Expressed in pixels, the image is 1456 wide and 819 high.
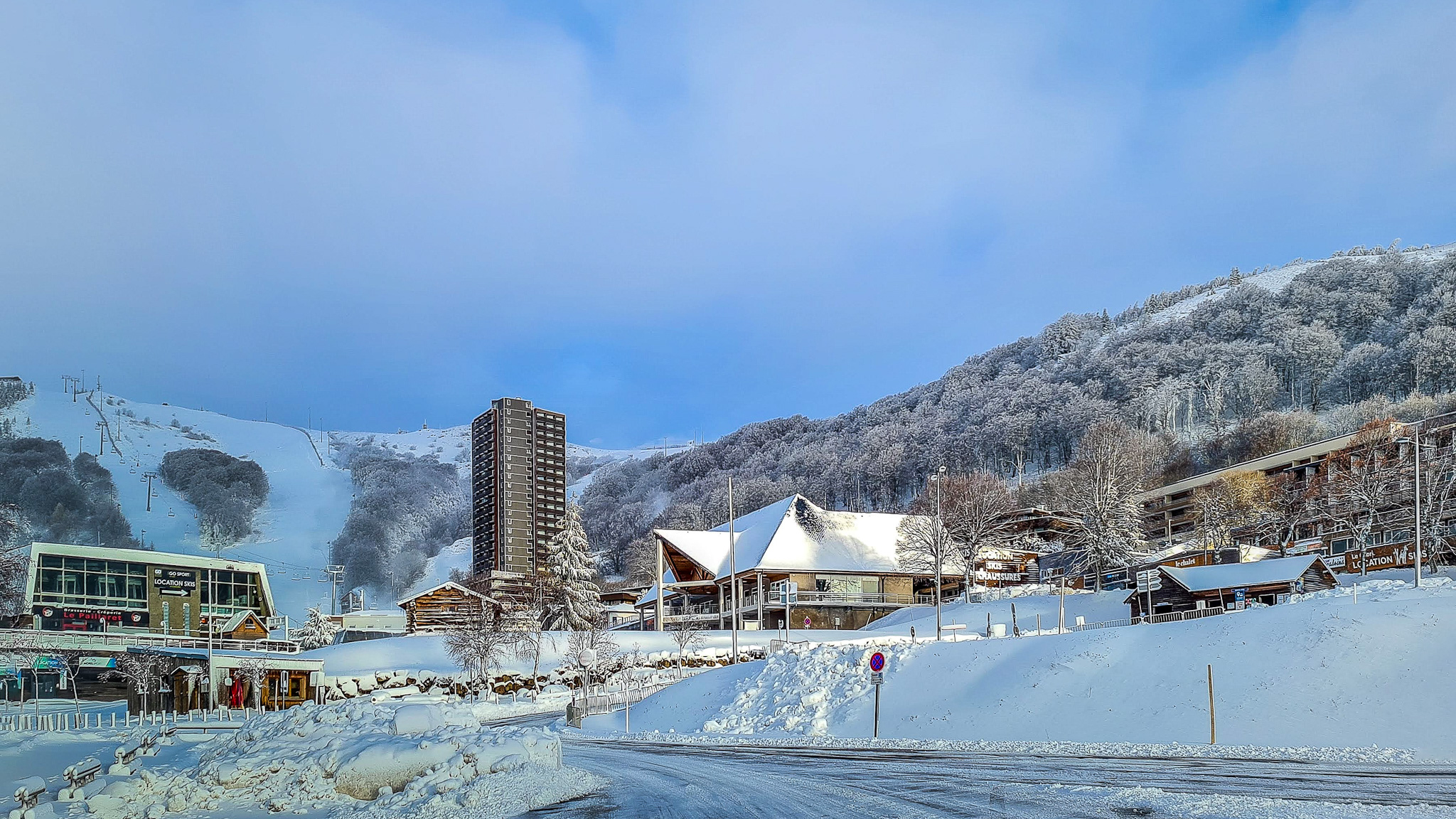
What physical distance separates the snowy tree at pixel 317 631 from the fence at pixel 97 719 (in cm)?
2266

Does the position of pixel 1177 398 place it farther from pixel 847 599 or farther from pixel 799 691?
pixel 799 691

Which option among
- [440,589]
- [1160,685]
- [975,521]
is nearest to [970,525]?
[975,521]

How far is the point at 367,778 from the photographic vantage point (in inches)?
635

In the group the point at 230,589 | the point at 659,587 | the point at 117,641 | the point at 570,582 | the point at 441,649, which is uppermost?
the point at 230,589

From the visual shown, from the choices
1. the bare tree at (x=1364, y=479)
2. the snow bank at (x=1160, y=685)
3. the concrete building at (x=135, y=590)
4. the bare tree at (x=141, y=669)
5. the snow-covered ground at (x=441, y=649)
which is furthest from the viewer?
the concrete building at (x=135, y=590)

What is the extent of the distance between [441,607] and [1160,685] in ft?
169

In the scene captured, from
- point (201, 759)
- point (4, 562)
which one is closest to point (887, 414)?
point (4, 562)

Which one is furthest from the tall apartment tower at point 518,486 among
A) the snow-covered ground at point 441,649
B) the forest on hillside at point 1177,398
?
the snow-covered ground at point 441,649

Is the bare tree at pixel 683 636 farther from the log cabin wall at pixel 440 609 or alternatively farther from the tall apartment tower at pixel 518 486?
the tall apartment tower at pixel 518 486

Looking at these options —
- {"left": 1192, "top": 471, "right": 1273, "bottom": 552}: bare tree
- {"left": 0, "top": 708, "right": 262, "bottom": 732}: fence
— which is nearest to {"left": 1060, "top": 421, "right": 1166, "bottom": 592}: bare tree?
{"left": 1192, "top": 471, "right": 1273, "bottom": 552}: bare tree

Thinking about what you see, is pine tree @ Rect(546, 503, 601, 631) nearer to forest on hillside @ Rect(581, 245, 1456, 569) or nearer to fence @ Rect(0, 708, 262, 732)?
fence @ Rect(0, 708, 262, 732)

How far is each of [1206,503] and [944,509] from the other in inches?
771

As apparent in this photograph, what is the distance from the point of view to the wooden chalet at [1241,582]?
4062cm

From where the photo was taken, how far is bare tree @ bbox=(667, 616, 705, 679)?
51781mm
